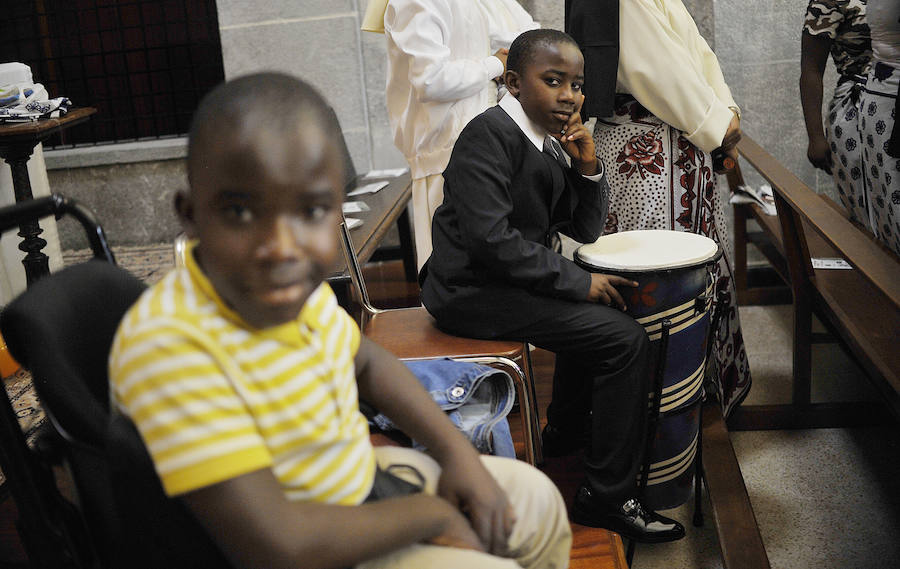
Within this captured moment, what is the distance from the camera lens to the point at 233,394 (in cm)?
91

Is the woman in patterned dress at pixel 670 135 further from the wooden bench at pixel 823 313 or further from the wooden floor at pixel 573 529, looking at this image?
the wooden floor at pixel 573 529

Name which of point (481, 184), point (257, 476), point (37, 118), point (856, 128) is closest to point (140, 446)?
point (257, 476)

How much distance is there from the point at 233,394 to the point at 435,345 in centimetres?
129

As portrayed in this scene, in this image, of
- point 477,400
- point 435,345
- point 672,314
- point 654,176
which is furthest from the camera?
point 654,176

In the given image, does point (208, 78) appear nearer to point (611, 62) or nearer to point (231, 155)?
point (611, 62)

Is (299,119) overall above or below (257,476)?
above

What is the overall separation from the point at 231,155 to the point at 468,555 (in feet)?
1.81

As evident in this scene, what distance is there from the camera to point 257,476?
2.95 feet

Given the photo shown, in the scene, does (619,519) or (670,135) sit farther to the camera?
(670,135)

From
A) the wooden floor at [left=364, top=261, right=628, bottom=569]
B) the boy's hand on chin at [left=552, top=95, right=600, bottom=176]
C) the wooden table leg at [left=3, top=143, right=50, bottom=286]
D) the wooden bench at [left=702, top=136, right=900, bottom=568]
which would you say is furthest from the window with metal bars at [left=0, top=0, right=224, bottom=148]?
the boy's hand on chin at [left=552, top=95, right=600, bottom=176]

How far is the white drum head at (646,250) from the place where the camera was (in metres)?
2.23

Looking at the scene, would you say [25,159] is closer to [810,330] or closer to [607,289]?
[607,289]

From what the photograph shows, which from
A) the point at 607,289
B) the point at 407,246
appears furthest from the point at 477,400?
the point at 407,246

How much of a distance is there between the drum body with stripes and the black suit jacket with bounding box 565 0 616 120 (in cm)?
47
